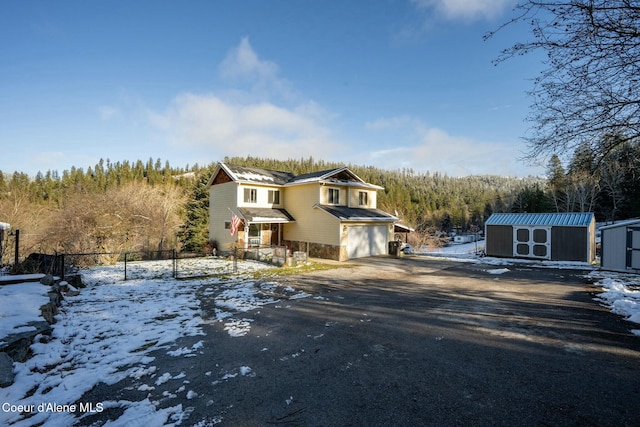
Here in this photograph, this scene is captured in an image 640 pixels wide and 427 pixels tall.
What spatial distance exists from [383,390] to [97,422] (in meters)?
3.57

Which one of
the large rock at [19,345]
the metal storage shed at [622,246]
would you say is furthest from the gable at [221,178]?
the metal storage shed at [622,246]

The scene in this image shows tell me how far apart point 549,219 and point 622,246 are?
5.81 metres

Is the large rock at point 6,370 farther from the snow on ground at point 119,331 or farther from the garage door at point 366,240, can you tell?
the garage door at point 366,240

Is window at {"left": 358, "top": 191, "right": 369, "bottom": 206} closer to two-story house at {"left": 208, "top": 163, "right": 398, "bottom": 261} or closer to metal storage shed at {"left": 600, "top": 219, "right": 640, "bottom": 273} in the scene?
two-story house at {"left": 208, "top": 163, "right": 398, "bottom": 261}

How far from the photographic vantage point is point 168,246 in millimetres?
34875

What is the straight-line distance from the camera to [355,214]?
22344mm

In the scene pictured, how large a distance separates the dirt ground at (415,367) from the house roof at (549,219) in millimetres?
14799

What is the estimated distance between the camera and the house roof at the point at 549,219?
19969 millimetres

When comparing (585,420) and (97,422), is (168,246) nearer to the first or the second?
(97,422)

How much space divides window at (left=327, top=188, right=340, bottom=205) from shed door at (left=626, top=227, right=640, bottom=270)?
17.2 meters

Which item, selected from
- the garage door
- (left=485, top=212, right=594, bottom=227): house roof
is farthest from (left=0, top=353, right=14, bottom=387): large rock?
(left=485, top=212, right=594, bottom=227): house roof

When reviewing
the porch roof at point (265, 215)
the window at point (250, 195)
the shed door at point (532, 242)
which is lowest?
the shed door at point (532, 242)

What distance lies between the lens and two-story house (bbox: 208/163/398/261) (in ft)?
70.5

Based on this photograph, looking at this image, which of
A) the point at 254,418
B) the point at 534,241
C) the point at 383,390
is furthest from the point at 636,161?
the point at 534,241
